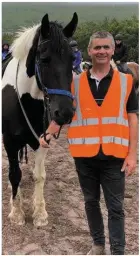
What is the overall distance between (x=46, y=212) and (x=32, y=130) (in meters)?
0.86

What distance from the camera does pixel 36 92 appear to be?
10.6 ft

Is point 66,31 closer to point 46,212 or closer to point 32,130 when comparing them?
point 32,130

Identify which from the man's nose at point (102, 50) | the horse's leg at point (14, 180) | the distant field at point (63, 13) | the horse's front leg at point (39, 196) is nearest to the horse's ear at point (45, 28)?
the man's nose at point (102, 50)

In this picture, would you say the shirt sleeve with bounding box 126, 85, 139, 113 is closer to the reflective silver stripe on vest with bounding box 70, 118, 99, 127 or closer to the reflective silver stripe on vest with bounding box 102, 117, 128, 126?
the reflective silver stripe on vest with bounding box 102, 117, 128, 126

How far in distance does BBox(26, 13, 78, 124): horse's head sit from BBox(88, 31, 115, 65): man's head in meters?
0.27

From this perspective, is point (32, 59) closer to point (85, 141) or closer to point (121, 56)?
point (85, 141)

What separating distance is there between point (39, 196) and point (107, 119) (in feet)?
4.90

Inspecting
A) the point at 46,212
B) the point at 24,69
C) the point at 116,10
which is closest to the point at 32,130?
the point at 24,69

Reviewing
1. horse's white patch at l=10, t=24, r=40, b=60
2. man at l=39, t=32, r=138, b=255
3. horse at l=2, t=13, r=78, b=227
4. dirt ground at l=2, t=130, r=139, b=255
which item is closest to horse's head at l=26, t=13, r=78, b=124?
horse at l=2, t=13, r=78, b=227

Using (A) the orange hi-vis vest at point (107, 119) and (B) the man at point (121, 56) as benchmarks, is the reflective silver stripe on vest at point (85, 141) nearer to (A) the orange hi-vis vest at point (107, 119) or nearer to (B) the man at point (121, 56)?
(A) the orange hi-vis vest at point (107, 119)

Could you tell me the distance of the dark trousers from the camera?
8.08 feet

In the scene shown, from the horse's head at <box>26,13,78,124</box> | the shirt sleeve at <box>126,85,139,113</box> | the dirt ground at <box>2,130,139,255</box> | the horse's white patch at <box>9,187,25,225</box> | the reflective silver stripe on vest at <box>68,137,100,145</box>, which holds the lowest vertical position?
the dirt ground at <box>2,130,139,255</box>

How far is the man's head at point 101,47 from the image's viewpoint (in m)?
2.40

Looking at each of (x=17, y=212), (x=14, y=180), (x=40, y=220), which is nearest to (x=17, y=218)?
(x=17, y=212)
